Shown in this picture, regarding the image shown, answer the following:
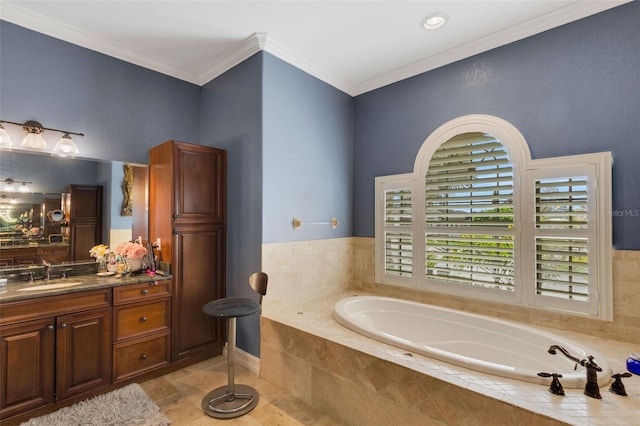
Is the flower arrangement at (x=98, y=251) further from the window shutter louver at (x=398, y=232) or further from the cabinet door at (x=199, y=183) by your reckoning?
the window shutter louver at (x=398, y=232)

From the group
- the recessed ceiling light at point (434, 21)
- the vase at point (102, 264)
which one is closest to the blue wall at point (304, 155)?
the recessed ceiling light at point (434, 21)

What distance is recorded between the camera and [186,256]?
2.71 m

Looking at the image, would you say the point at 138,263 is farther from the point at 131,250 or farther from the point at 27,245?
the point at 27,245

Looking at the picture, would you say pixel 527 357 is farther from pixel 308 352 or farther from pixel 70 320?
pixel 70 320

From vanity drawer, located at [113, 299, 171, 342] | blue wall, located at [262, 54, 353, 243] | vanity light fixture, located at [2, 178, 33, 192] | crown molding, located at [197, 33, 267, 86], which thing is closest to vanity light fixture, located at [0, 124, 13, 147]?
vanity light fixture, located at [2, 178, 33, 192]

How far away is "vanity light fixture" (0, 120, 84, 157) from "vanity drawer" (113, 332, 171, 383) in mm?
1619

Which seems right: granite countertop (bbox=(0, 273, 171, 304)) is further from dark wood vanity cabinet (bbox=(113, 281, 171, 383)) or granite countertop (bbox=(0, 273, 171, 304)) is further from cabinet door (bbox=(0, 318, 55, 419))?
cabinet door (bbox=(0, 318, 55, 419))

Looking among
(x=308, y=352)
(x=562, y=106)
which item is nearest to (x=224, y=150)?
(x=308, y=352)

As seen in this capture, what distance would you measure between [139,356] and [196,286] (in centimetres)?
67

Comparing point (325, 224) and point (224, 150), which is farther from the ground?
point (224, 150)

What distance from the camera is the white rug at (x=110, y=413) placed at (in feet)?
6.33

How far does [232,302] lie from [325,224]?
50.7 inches

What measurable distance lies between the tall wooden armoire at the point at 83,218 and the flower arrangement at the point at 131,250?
20 centimetres

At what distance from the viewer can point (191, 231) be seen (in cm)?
274
